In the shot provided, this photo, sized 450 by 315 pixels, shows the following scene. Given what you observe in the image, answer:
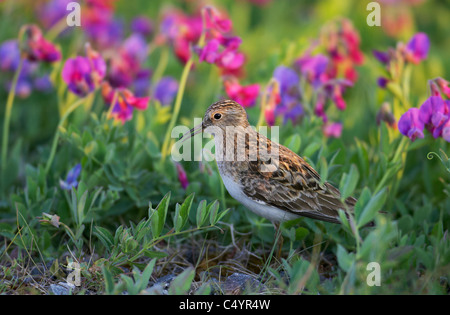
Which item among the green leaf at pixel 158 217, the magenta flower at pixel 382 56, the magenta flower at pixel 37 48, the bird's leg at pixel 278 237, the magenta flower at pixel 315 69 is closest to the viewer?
the green leaf at pixel 158 217

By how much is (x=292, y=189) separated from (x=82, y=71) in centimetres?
170

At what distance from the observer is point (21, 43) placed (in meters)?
4.38

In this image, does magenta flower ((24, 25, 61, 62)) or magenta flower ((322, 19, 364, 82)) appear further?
magenta flower ((322, 19, 364, 82))

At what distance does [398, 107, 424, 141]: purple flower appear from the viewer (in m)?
3.58

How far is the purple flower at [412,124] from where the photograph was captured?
3580 millimetres

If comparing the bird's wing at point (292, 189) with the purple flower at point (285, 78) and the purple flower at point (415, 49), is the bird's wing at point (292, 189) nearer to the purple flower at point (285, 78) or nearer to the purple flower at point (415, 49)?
the purple flower at point (285, 78)

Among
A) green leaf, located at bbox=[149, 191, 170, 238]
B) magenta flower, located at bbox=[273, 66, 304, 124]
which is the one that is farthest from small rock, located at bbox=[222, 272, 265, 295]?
magenta flower, located at bbox=[273, 66, 304, 124]

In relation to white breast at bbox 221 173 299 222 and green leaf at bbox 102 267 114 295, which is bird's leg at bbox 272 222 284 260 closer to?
white breast at bbox 221 173 299 222

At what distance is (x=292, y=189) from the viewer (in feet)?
12.0

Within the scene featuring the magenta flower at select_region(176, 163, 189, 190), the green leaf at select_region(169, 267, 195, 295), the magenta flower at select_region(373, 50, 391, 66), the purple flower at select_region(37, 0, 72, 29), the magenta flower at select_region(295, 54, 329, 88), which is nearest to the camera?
the green leaf at select_region(169, 267, 195, 295)

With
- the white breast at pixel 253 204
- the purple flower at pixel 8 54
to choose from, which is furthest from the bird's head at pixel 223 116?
the purple flower at pixel 8 54

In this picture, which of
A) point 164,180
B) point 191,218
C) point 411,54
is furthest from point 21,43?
point 411,54

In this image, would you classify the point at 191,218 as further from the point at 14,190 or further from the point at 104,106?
the point at 104,106
